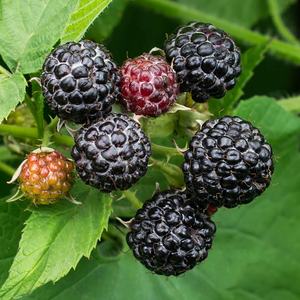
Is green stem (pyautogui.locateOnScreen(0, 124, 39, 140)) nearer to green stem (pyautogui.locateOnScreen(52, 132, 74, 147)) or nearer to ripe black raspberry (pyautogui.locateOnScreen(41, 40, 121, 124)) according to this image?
green stem (pyautogui.locateOnScreen(52, 132, 74, 147))

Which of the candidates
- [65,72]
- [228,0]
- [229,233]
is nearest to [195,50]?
[65,72]

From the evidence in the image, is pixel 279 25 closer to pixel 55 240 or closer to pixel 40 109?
pixel 40 109

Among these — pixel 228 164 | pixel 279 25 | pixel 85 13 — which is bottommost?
pixel 279 25

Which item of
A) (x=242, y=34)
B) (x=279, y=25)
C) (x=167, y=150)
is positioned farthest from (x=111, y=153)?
(x=279, y=25)

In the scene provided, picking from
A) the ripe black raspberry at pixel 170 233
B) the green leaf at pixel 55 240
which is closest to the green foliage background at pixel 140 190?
the green leaf at pixel 55 240

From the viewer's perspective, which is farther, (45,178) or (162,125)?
(162,125)

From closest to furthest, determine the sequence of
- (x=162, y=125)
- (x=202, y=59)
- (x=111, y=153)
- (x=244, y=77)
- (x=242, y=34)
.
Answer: (x=111, y=153), (x=202, y=59), (x=162, y=125), (x=244, y=77), (x=242, y=34)

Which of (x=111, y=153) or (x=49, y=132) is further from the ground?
(x=111, y=153)
